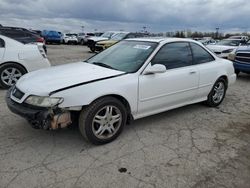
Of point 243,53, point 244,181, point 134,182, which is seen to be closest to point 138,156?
point 134,182

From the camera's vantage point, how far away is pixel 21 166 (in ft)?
10.0

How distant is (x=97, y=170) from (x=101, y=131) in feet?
2.18

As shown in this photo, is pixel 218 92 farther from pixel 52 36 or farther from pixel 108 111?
pixel 52 36

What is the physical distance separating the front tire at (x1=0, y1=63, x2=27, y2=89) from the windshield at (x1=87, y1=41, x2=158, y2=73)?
2.83 m

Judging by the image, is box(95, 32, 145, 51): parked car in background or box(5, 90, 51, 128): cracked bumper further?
box(95, 32, 145, 51): parked car in background

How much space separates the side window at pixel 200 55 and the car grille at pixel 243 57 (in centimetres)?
413

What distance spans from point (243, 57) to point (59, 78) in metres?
7.27

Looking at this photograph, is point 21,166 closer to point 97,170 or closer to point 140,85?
point 97,170

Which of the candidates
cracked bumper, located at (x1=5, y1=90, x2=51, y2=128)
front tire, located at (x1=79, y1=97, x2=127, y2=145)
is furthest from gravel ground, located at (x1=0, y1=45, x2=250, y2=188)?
cracked bumper, located at (x1=5, y1=90, x2=51, y2=128)

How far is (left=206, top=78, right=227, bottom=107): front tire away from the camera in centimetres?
536

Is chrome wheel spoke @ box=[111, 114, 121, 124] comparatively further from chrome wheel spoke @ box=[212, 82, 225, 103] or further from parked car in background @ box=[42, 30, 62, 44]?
parked car in background @ box=[42, 30, 62, 44]

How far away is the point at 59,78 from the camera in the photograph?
3609 mm

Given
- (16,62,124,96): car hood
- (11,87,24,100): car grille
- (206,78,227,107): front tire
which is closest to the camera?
(16,62,124,96): car hood

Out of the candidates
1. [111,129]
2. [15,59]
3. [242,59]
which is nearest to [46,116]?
[111,129]
